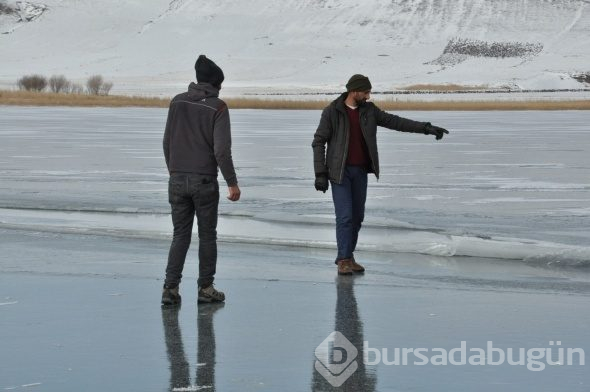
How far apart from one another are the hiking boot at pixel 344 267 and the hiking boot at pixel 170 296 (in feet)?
5.99

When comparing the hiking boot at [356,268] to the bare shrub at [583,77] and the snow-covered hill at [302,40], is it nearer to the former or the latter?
the snow-covered hill at [302,40]

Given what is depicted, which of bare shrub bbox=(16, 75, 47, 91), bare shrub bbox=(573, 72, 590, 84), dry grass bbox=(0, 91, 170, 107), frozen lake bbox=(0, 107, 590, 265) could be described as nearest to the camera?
frozen lake bbox=(0, 107, 590, 265)

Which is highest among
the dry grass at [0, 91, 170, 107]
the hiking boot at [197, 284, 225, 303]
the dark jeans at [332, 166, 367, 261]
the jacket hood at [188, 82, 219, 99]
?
the jacket hood at [188, 82, 219, 99]

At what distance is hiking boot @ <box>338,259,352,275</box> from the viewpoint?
1078 cm

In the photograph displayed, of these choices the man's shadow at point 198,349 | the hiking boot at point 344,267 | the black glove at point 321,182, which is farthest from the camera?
the black glove at point 321,182

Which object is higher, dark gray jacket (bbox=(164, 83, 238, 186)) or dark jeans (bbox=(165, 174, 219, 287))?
dark gray jacket (bbox=(164, 83, 238, 186))

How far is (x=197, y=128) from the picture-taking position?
30.7ft

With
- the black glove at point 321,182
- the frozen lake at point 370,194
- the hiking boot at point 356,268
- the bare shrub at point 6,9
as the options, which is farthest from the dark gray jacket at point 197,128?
the bare shrub at point 6,9

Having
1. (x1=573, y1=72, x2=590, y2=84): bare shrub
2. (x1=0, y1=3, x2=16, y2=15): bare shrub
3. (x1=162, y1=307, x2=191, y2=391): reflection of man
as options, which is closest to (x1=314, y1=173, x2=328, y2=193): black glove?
(x1=162, y1=307, x2=191, y2=391): reflection of man

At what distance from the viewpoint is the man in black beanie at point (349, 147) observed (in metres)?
11.0

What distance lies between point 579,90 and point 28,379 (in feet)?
387

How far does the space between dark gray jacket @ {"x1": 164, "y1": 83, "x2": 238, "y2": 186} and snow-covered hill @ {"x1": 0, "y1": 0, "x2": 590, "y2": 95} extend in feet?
398

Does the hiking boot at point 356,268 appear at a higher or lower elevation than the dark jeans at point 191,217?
lower

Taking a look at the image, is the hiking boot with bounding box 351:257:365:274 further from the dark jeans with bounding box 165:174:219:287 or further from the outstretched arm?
the dark jeans with bounding box 165:174:219:287
